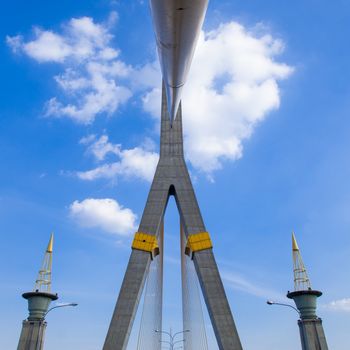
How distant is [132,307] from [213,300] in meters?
5.70

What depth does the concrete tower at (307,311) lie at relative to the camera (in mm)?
33562

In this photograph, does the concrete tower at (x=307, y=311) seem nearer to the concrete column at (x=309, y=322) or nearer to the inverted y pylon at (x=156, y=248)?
the concrete column at (x=309, y=322)

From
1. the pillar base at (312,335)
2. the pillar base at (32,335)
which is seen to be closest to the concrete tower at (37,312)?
the pillar base at (32,335)

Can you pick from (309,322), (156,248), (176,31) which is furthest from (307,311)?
(176,31)

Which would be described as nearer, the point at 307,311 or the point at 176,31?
the point at 176,31

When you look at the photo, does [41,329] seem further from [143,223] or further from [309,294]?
[309,294]

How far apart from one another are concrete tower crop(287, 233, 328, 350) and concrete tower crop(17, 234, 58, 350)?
857 inches

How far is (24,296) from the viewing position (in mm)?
34938

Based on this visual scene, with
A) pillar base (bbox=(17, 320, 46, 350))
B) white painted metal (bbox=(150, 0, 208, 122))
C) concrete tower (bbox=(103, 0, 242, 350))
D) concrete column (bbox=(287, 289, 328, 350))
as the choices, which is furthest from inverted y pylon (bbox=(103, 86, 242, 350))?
white painted metal (bbox=(150, 0, 208, 122))

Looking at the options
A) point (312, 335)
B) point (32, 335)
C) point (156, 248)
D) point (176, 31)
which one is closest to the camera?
point (176, 31)

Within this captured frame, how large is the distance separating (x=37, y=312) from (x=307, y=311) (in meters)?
25.0

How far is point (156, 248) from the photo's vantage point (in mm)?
31188

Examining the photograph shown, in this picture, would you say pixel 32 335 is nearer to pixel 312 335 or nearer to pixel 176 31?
pixel 312 335

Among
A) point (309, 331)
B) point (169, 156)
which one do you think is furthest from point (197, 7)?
point (309, 331)
